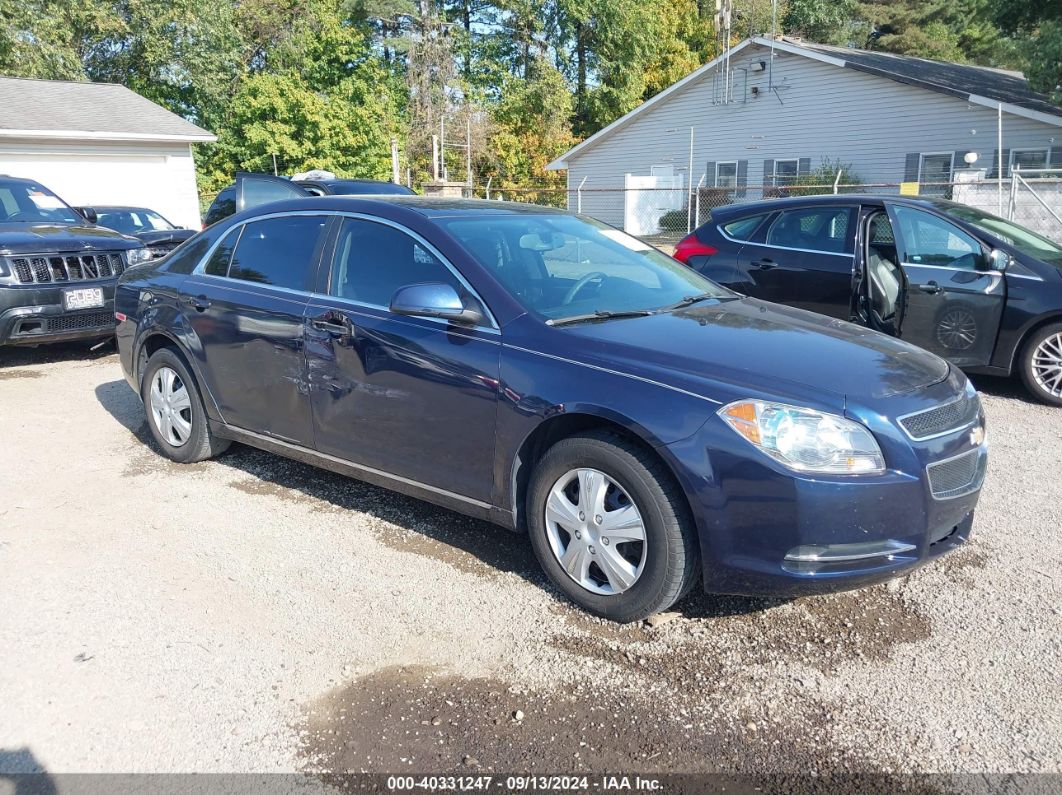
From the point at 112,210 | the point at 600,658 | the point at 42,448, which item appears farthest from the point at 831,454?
the point at 112,210

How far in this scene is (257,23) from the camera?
3491cm

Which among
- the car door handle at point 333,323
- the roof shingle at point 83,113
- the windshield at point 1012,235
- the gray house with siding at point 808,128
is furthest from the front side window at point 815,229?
the roof shingle at point 83,113

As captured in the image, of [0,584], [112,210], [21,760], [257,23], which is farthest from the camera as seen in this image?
[257,23]

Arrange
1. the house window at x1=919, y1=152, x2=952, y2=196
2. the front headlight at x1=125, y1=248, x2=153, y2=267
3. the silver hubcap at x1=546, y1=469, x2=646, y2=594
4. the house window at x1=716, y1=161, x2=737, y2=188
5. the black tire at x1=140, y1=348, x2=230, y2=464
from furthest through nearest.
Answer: the house window at x1=716, y1=161, x2=737, y2=188 < the house window at x1=919, y1=152, x2=952, y2=196 < the front headlight at x1=125, y1=248, x2=153, y2=267 < the black tire at x1=140, y1=348, x2=230, y2=464 < the silver hubcap at x1=546, y1=469, x2=646, y2=594

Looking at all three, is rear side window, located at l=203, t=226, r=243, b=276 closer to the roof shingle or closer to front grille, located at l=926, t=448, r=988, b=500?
front grille, located at l=926, t=448, r=988, b=500

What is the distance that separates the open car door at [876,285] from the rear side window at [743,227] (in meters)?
0.96

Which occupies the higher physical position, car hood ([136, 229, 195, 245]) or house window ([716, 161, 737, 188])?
house window ([716, 161, 737, 188])

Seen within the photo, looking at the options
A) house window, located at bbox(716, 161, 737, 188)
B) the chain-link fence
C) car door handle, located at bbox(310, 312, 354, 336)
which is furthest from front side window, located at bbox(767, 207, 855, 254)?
house window, located at bbox(716, 161, 737, 188)

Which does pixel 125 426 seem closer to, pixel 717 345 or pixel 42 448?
pixel 42 448

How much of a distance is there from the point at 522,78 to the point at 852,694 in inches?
1612

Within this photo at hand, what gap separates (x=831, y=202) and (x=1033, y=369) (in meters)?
2.13

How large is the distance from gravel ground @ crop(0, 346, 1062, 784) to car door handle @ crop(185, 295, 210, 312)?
1.17m

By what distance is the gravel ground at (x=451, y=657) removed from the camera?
275 cm

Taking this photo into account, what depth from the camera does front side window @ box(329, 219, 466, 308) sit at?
13.6 feet
